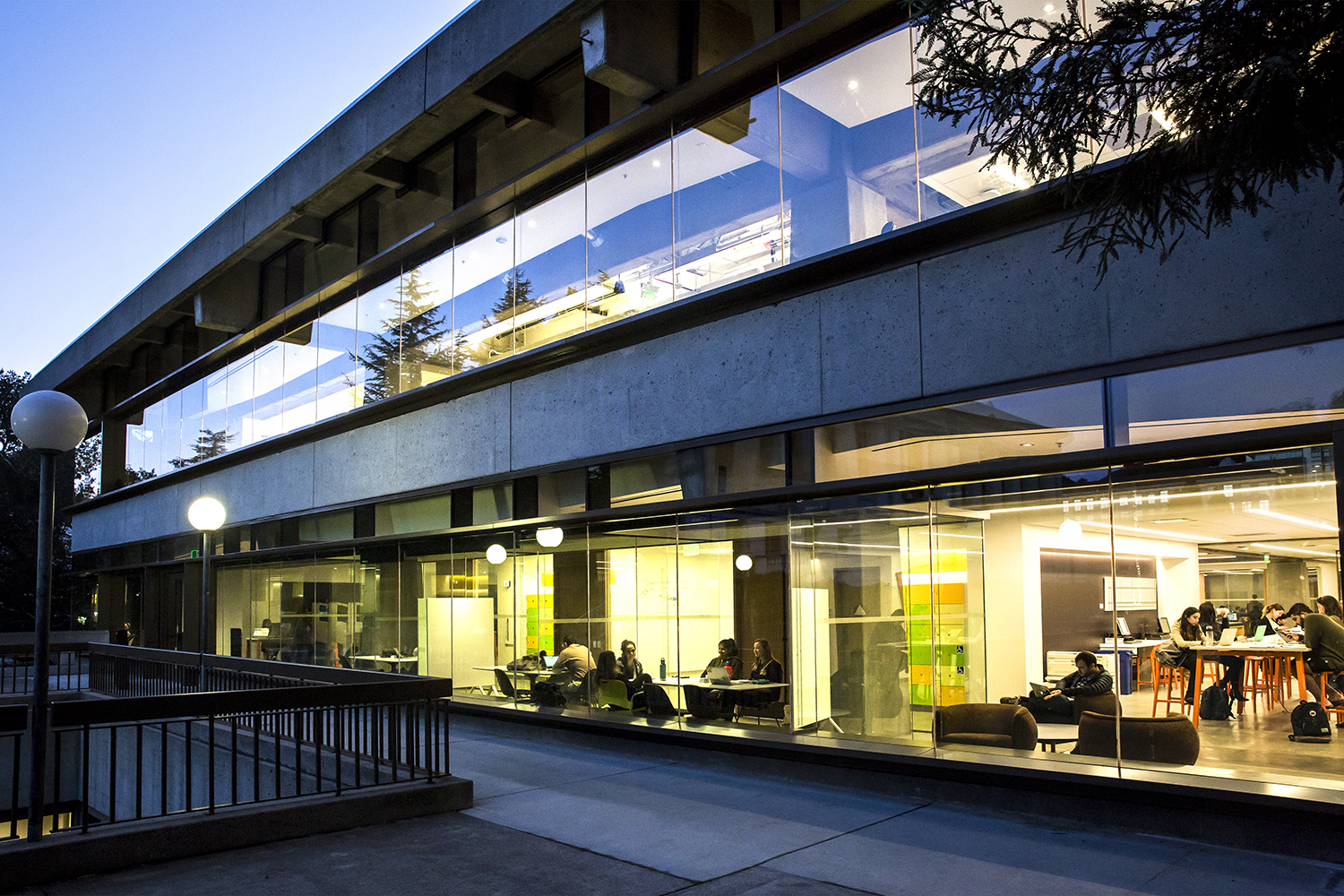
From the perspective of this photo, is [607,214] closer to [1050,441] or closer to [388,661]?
[1050,441]

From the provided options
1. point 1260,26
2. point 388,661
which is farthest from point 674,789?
point 388,661

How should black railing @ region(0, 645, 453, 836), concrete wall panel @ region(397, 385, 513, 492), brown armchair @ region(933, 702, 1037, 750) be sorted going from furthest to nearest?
concrete wall panel @ region(397, 385, 513, 492) → brown armchair @ region(933, 702, 1037, 750) → black railing @ region(0, 645, 453, 836)

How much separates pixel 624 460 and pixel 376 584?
8046 mm

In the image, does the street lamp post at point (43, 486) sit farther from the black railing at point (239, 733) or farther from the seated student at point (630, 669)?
the seated student at point (630, 669)

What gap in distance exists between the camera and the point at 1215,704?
7.89 metres

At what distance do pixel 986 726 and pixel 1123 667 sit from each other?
136 cm

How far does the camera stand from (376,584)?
1855 cm

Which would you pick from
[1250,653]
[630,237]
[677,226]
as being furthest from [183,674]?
[1250,653]

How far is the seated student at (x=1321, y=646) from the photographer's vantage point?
693cm

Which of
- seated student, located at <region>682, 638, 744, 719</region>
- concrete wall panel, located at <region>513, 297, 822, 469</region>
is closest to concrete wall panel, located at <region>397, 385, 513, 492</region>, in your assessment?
concrete wall panel, located at <region>513, 297, 822, 469</region>

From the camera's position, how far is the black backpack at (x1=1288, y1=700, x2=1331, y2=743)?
278 inches

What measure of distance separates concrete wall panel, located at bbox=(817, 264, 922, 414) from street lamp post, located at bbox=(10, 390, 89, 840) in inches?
271

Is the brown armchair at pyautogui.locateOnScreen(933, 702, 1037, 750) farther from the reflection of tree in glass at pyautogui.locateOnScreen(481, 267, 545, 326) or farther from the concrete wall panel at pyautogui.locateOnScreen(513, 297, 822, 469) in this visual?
Answer: the reflection of tree in glass at pyautogui.locateOnScreen(481, 267, 545, 326)

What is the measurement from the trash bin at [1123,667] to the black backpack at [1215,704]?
20.7 inches
